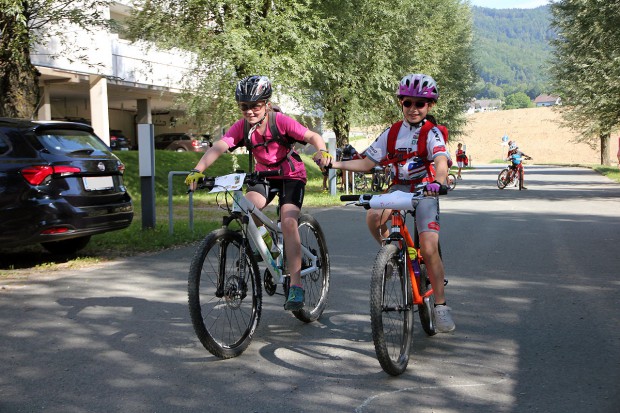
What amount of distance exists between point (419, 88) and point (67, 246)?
649 centimetres

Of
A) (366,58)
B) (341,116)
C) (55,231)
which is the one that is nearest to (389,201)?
(55,231)

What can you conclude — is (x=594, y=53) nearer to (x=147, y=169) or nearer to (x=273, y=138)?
(x=147, y=169)

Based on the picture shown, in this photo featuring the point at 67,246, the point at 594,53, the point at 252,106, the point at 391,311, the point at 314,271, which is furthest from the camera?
the point at 594,53

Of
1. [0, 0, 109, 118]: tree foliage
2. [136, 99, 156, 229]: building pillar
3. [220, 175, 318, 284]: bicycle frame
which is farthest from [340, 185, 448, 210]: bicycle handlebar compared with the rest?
[0, 0, 109, 118]: tree foliage

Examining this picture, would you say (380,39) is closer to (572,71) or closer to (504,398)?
(572,71)

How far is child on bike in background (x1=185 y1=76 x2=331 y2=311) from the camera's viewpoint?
5.54 m

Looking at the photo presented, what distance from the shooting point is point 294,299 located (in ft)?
18.0

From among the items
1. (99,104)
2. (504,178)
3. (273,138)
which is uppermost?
(99,104)

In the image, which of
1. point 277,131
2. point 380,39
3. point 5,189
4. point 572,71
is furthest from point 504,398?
point 572,71

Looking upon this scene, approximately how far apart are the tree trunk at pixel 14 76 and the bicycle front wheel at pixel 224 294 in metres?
8.90

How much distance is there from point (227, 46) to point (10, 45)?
6.21 m

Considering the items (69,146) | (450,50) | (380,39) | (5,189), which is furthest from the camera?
(450,50)

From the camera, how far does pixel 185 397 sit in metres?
4.30

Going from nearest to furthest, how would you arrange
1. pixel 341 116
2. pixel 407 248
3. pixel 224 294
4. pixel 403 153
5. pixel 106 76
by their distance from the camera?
1. pixel 407 248
2. pixel 224 294
3. pixel 403 153
4. pixel 341 116
5. pixel 106 76
